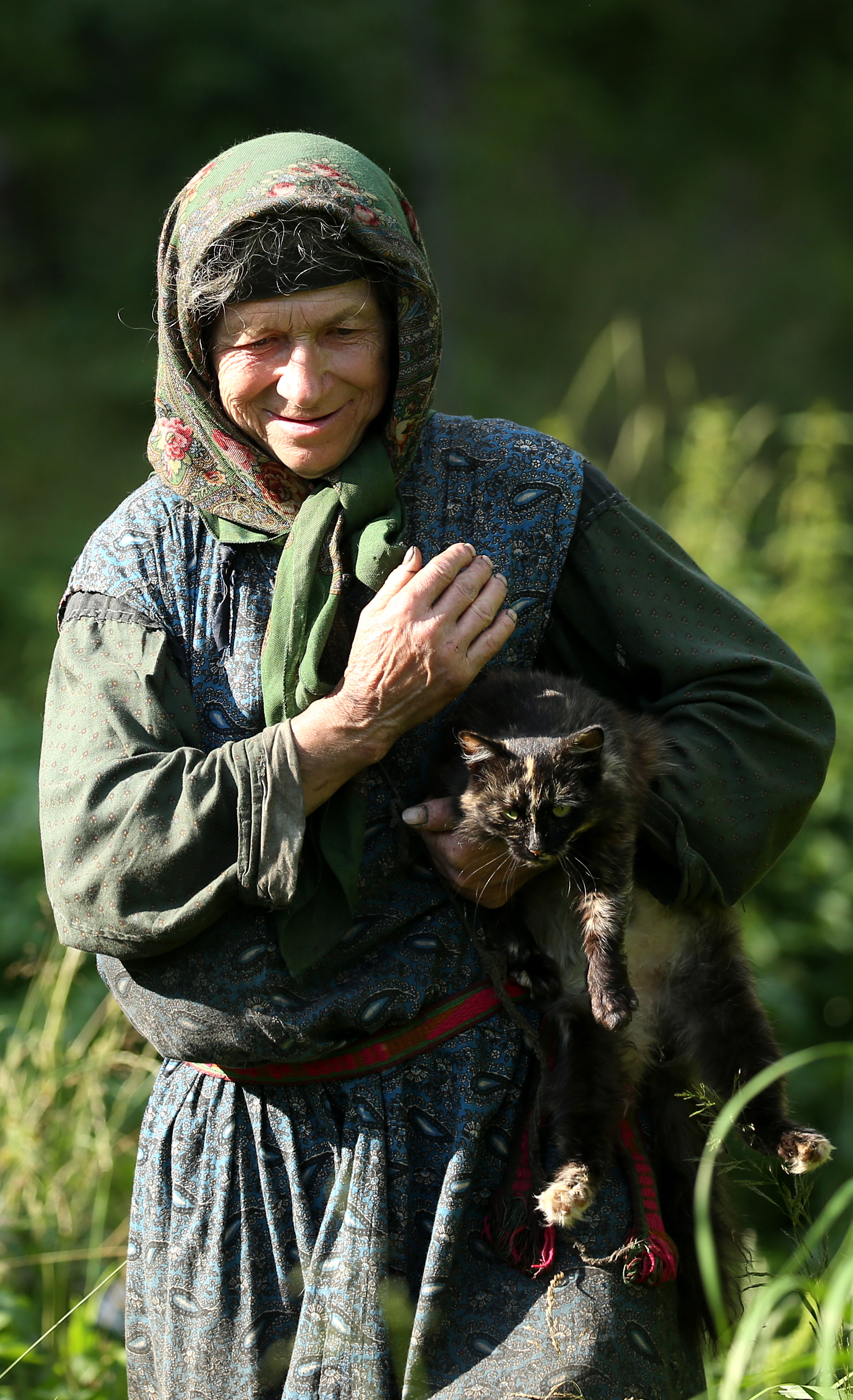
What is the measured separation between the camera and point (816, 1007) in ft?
15.1

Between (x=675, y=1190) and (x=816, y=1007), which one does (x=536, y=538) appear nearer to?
(x=675, y=1190)

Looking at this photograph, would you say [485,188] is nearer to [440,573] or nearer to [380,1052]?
[440,573]

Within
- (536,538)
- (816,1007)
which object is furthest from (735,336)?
(536,538)

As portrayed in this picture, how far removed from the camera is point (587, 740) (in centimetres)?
206

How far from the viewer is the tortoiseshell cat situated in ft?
6.74

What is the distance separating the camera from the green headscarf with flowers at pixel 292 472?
1917 mm

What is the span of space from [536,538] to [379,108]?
35.3ft

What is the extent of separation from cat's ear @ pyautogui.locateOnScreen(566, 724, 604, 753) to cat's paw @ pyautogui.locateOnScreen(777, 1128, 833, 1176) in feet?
2.31

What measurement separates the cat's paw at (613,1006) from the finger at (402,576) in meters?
0.74

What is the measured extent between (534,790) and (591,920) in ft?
0.79

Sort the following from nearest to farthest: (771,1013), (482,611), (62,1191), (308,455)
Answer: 1. (482,611)
2. (308,455)
3. (62,1191)
4. (771,1013)

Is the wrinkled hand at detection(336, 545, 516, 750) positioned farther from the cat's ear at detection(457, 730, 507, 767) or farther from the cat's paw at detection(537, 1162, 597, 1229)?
the cat's paw at detection(537, 1162, 597, 1229)

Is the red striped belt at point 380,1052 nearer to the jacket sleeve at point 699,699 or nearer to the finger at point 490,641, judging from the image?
the jacket sleeve at point 699,699

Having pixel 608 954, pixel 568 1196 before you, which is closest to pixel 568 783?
pixel 608 954
